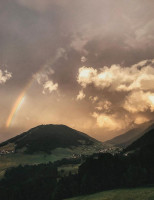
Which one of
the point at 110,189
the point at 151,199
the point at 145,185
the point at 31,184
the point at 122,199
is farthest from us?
the point at 31,184

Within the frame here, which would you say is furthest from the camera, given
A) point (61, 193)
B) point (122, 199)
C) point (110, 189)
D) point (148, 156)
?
point (148, 156)

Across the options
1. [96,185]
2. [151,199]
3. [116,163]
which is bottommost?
[151,199]

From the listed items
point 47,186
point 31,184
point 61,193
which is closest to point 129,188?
point 61,193

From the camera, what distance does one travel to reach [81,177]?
6038 inches

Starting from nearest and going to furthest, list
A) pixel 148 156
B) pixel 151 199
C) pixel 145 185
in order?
1. pixel 151 199
2. pixel 145 185
3. pixel 148 156

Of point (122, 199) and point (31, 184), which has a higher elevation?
point (31, 184)

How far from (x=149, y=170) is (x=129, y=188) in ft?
62.8

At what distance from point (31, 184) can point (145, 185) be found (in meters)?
82.3

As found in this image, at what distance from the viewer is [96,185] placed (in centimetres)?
13912

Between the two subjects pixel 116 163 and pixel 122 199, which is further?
pixel 116 163

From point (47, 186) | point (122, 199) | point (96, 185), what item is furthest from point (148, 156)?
point (47, 186)

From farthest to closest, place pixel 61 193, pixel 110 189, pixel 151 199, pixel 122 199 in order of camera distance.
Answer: pixel 61 193, pixel 110 189, pixel 122 199, pixel 151 199

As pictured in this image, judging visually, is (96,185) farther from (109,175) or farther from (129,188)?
(129,188)

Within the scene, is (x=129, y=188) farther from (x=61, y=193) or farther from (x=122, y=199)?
(x=61, y=193)
